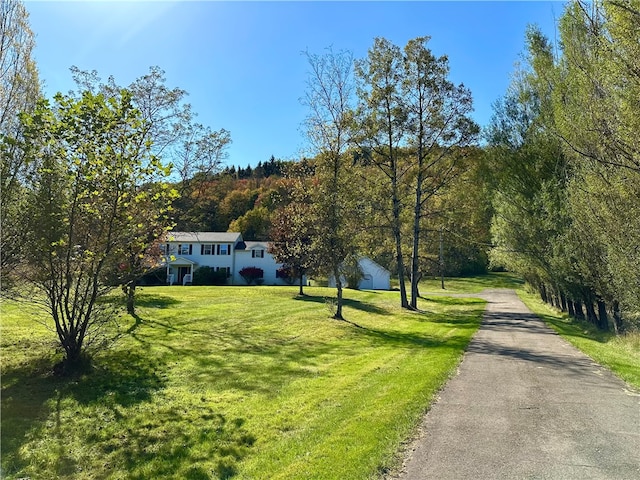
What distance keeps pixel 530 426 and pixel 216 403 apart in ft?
16.4

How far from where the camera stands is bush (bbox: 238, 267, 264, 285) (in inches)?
1775

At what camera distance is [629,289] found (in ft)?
40.3

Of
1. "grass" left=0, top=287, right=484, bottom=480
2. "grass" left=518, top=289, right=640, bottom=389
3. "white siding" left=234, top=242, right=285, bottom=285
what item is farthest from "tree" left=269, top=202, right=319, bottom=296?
"white siding" left=234, top=242, right=285, bottom=285

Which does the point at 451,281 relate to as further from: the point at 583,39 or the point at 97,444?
the point at 97,444

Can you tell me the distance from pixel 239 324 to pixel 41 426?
9707mm

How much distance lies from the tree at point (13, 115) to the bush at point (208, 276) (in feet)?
115

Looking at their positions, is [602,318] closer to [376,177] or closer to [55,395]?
[376,177]

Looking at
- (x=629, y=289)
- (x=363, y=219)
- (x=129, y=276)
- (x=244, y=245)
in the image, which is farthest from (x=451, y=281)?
(x=129, y=276)

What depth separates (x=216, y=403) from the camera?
7527 millimetres

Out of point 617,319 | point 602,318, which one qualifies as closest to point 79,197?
point 617,319

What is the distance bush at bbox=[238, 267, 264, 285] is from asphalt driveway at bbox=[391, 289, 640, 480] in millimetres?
36839

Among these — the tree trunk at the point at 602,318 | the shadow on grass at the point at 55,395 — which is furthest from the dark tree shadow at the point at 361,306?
the shadow on grass at the point at 55,395

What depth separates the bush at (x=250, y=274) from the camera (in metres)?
45.1

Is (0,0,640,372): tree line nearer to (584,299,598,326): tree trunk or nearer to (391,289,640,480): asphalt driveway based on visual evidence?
(584,299,598,326): tree trunk
